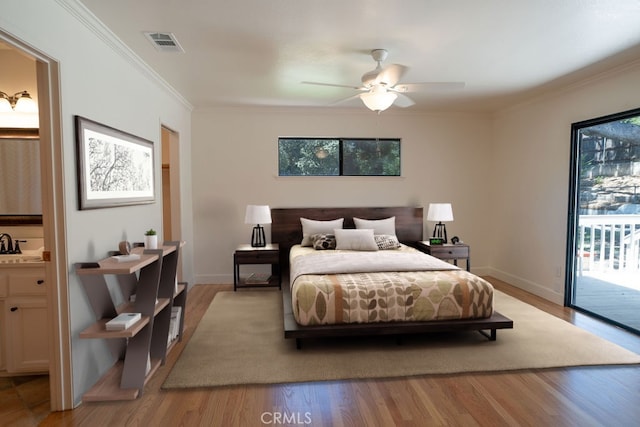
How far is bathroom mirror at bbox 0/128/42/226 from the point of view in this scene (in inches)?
108

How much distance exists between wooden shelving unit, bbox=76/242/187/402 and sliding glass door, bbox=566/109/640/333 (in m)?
4.26

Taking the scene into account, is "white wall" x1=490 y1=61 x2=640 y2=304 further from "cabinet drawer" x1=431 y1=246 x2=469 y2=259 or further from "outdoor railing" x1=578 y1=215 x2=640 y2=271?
"cabinet drawer" x1=431 y1=246 x2=469 y2=259

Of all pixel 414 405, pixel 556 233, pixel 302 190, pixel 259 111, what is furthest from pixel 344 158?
pixel 414 405

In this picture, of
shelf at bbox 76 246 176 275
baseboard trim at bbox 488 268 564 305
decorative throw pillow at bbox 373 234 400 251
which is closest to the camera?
shelf at bbox 76 246 176 275

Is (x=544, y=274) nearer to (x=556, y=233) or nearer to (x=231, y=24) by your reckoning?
(x=556, y=233)

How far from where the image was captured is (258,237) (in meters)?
4.95

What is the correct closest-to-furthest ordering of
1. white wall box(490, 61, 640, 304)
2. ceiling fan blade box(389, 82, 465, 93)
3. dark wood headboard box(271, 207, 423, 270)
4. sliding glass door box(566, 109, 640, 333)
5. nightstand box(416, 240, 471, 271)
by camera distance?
ceiling fan blade box(389, 82, 465, 93), sliding glass door box(566, 109, 640, 333), white wall box(490, 61, 640, 304), nightstand box(416, 240, 471, 271), dark wood headboard box(271, 207, 423, 270)

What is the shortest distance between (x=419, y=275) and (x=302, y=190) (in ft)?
8.20

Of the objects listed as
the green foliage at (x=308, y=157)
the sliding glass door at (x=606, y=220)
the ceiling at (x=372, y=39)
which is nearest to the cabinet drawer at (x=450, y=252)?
the sliding glass door at (x=606, y=220)

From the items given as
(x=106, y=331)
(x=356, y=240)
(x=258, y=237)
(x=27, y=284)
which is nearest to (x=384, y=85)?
(x=356, y=240)

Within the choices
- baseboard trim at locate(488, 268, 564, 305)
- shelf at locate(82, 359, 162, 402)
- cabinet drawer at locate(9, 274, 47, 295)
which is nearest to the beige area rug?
shelf at locate(82, 359, 162, 402)

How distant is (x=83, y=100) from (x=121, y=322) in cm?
149

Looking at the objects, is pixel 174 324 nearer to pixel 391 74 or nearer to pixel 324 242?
pixel 324 242

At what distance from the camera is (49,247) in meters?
2.13
